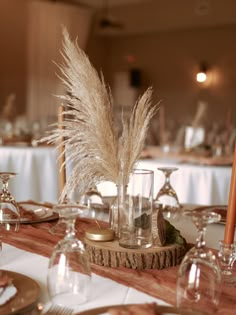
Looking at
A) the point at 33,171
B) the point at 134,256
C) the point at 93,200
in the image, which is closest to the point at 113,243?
the point at 134,256

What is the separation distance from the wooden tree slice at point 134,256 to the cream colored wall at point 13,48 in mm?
8264

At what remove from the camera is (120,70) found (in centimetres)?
1225

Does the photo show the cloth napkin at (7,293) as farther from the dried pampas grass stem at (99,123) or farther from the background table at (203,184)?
the background table at (203,184)

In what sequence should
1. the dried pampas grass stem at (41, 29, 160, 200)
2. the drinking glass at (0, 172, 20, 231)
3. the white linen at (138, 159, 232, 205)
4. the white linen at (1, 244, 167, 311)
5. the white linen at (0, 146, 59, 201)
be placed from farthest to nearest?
1. the white linen at (0, 146, 59, 201)
2. the white linen at (138, 159, 232, 205)
3. the drinking glass at (0, 172, 20, 231)
4. the dried pampas grass stem at (41, 29, 160, 200)
5. the white linen at (1, 244, 167, 311)

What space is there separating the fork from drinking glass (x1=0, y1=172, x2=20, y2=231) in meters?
0.62

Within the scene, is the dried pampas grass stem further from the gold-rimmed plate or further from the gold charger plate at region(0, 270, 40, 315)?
the gold-rimmed plate

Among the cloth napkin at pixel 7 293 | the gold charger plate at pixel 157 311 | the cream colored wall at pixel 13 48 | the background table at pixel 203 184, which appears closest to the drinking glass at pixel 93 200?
the cloth napkin at pixel 7 293

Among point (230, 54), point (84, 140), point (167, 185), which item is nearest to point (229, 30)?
point (230, 54)

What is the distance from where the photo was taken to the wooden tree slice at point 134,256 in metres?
1.38

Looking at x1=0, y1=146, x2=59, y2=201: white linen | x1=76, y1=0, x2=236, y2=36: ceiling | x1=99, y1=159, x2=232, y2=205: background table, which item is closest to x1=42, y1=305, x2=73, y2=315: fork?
x1=99, y1=159, x2=232, y2=205: background table

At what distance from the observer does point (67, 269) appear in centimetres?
108

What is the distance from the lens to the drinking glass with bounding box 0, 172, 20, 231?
1654 mm

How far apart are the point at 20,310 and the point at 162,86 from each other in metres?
10.9

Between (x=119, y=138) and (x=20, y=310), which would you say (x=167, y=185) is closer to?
(x=119, y=138)
